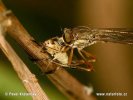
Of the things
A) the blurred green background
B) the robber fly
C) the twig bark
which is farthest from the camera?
the blurred green background

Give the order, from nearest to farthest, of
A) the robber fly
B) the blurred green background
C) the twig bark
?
the twig bark → the robber fly → the blurred green background

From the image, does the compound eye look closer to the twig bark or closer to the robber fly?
the robber fly

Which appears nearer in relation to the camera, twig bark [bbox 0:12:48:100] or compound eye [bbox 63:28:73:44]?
twig bark [bbox 0:12:48:100]

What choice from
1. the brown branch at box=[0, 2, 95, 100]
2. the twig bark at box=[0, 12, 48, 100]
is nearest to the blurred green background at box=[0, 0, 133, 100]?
the brown branch at box=[0, 2, 95, 100]

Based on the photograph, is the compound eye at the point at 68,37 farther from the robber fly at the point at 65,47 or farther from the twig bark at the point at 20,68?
the twig bark at the point at 20,68

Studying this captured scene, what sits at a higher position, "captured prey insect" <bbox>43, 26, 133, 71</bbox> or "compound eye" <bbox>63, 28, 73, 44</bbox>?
"compound eye" <bbox>63, 28, 73, 44</bbox>

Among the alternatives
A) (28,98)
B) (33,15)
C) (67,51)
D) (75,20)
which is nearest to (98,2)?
(75,20)
